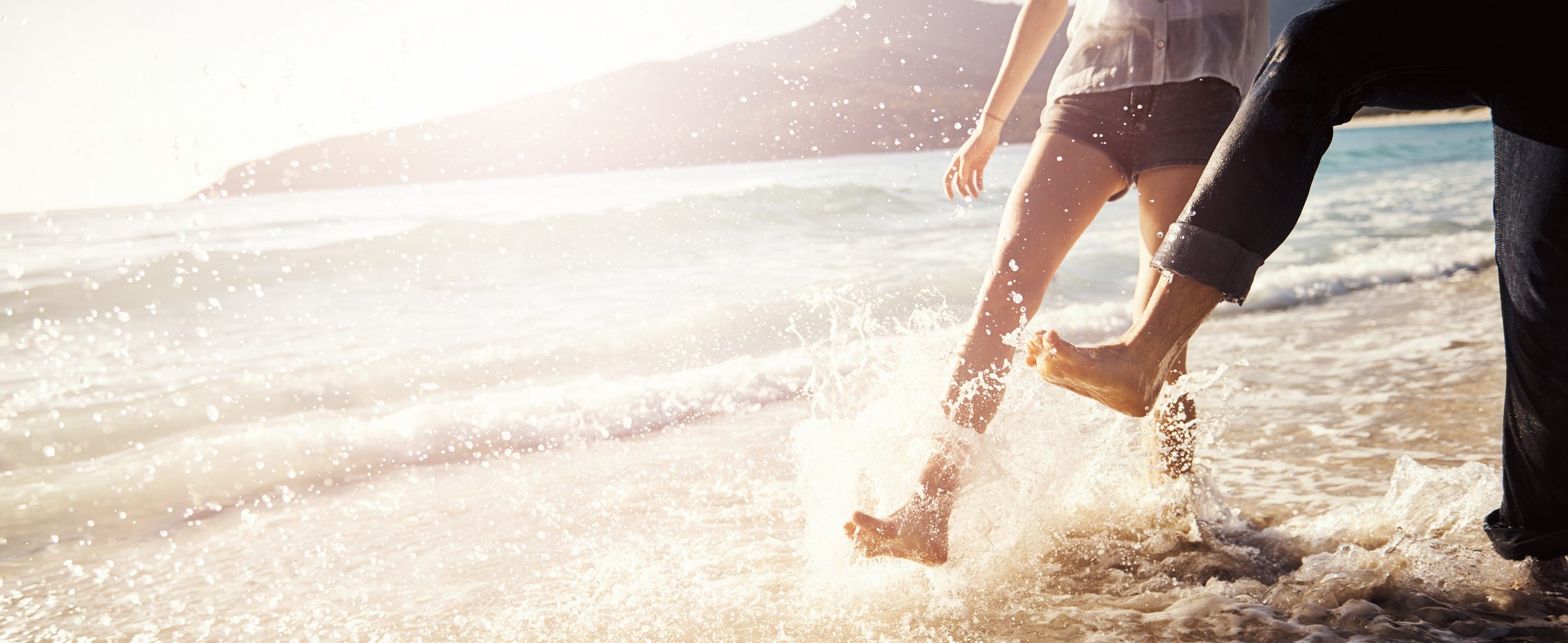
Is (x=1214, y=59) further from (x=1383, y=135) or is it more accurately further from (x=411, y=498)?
(x=1383, y=135)

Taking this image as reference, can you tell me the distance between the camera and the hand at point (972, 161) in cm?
216

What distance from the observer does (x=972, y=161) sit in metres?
2.18

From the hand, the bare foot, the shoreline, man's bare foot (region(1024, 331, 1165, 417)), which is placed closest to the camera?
man's bare foot (region(1024, 331, 1165, 417))

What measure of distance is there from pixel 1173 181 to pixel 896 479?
890 mm

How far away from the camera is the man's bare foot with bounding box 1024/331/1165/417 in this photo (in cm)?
143

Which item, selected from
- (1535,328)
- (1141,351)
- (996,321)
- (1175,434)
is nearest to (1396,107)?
(1535,328)

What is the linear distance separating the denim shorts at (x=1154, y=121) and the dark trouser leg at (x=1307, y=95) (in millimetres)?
555

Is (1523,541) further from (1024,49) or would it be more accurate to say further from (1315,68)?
(1024,49)

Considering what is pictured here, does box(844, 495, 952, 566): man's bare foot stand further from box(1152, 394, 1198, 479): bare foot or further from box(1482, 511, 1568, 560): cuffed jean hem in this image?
box(1482, 511, 1568, 560): cuffed jean hem

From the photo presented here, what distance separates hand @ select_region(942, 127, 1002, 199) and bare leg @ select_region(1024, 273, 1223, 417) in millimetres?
755

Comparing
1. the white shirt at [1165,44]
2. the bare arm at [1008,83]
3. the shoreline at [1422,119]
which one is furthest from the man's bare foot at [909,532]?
the shoreline at [1422,119]

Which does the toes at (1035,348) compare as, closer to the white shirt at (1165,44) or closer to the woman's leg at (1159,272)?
the woman's leg at (1159,272)

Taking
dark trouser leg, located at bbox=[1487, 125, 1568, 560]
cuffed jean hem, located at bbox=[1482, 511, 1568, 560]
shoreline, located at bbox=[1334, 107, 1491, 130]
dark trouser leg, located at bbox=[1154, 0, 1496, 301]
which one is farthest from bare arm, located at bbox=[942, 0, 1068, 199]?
shoreline, located at bbox=[1334, 107, 1491, 130]

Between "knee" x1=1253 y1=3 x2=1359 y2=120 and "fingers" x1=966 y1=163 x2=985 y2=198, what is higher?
"knee" x1=1253 y1=3 x2=1359 y2=120
